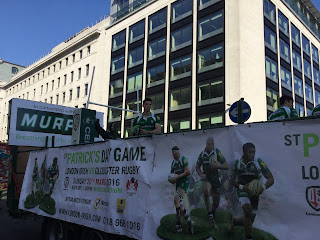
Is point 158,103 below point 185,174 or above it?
above

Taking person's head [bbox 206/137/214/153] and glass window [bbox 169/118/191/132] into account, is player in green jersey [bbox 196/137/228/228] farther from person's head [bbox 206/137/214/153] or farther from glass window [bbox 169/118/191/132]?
glass window [bbox 169/118/191/132]

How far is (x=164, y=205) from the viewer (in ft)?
13.7

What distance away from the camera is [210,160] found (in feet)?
12.4

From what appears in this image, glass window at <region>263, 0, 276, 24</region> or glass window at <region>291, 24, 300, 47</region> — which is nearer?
glass window at <region>263, 0, 276, 24</region>

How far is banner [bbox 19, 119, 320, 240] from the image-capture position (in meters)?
3.02

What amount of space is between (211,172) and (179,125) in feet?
105

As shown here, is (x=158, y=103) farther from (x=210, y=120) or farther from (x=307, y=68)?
(x=307, y=68)

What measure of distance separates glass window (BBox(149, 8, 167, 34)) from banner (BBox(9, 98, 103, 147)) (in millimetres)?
31344

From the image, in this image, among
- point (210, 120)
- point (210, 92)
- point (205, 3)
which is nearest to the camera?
point (210, 120)

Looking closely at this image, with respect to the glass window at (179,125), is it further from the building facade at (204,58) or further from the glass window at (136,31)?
the glass window at (136,31)

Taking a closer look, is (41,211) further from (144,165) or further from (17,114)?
(17,114)

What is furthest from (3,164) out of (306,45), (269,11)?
(306,45)

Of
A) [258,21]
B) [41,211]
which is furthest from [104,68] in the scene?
[41,211]

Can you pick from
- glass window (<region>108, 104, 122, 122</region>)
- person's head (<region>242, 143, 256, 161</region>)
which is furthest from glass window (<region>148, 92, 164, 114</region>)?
person's head (<region>242, 143, 256, 161</region>)
